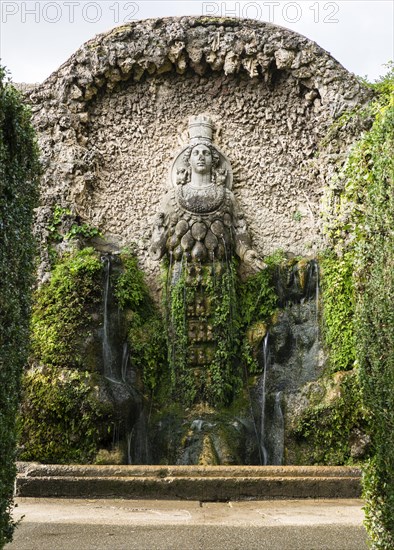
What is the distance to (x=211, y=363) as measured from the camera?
7.84 metres

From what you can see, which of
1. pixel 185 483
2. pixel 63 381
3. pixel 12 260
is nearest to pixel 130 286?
pixel 63 381

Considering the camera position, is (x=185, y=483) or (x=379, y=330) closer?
(x=379, y=330)

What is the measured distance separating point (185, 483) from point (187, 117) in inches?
224

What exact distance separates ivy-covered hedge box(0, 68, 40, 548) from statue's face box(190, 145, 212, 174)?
189 inches

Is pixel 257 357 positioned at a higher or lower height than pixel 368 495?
higher

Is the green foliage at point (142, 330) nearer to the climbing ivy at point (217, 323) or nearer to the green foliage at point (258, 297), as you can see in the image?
the climbing ivy at point (217, 323)

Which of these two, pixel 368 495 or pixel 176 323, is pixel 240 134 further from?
pixel 368 495

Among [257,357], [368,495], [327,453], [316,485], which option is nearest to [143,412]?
[257,357]

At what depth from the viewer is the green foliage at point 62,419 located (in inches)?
248

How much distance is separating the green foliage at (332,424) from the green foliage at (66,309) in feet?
8.64

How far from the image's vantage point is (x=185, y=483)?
5.25 metres

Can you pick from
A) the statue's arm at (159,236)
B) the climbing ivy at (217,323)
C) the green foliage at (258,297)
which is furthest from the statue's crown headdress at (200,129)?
the green foliage at (258,297)

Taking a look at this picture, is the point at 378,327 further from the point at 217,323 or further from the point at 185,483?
the point at 217,323

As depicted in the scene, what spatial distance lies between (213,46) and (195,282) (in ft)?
11.3
